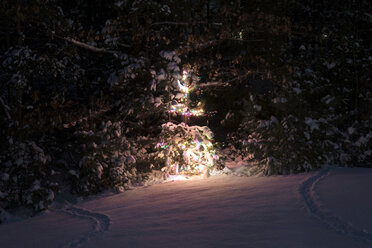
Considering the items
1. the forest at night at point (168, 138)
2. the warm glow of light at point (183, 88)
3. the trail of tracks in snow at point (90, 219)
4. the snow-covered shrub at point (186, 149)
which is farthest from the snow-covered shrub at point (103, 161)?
the warm glow of light at point (183, 88)

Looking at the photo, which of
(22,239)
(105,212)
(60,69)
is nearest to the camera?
(22,239)

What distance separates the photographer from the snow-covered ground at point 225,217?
13.6 ft

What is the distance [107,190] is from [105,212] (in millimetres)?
2726

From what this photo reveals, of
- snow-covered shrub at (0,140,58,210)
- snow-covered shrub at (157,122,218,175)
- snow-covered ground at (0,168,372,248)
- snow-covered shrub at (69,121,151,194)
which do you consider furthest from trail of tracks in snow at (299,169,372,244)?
snow-covered shrub at (0,140,58,210)

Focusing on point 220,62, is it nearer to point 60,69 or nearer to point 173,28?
point 173,28

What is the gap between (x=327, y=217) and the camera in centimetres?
466

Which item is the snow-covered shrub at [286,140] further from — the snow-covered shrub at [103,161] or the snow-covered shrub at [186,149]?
the snow-covered shrub at [103,161]

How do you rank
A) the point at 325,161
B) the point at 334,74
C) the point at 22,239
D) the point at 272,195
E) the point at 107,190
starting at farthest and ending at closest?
the point at 334,74, the point at 107,190, the point at 325,161, the point at 272,195, the point at 22,239

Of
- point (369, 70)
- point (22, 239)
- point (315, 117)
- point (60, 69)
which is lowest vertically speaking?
point (22, 239)

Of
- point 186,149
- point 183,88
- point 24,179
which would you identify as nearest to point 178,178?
point 186,149

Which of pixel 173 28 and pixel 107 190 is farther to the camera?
pixel 173 28

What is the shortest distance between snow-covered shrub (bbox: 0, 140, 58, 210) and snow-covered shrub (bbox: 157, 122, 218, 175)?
288 cm

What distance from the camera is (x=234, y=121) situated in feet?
41.3

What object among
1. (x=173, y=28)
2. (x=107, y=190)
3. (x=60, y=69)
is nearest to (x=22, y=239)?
(x=107, y=190)
